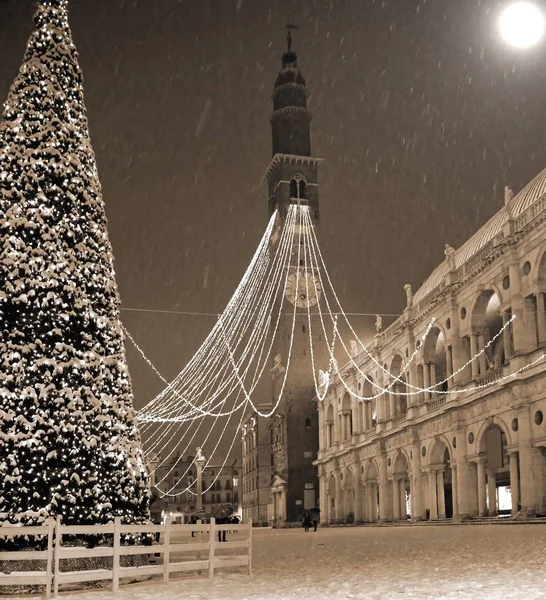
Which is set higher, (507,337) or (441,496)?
(507,337)

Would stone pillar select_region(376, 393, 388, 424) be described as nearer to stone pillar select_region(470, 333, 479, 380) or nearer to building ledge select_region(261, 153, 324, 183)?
stone pillar select_region(470, 333, 479, 380)

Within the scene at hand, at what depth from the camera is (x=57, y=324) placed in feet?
44.0

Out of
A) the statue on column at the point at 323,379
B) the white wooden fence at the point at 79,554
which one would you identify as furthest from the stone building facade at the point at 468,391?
the white wooden fence at the point at 79,554

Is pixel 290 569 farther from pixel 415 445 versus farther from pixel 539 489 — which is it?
pixel 415 445

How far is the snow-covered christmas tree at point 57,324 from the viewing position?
41.9 ft

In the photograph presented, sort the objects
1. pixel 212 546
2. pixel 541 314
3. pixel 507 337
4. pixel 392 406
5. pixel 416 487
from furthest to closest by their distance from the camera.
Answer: pixel 392 406 → pixel 416 487 → pixel 507 337 → pixel 541 314 → pixel 212 546

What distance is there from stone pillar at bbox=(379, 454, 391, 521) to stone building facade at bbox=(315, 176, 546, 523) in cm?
7

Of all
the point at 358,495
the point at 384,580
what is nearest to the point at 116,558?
the point at 384,580

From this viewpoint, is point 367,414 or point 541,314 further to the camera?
point 367,414

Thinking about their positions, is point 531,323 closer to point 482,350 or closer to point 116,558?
point 482,350

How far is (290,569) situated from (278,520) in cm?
6288

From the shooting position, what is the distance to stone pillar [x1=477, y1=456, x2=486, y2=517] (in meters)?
36.6

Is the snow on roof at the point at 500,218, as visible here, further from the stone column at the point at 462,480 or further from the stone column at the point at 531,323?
the stone column at the point at 462,480

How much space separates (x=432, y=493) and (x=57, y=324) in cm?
3327
